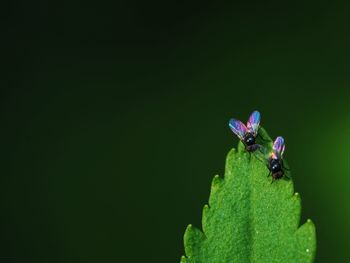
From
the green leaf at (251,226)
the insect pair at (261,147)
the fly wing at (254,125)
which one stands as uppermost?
the fly wing at (254,125)

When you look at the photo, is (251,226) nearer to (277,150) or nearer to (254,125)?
(277,150)

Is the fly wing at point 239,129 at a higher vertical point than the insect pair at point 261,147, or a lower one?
higher

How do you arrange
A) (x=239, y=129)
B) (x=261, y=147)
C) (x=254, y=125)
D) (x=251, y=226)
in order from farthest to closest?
(x=239, y=129), (x=254, y=125), (x=261, y=147), (x=251, y=226)

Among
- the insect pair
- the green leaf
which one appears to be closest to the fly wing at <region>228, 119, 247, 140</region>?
the insect pair

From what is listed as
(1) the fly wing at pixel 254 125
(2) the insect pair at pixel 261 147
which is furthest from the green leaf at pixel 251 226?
(1) the fly wing at pixel 254 125

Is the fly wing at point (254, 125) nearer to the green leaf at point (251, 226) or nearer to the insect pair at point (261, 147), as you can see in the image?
the insect pair at point (261, 147)

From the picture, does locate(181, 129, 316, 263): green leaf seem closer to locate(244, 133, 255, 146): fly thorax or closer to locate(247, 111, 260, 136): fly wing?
locate(244, 133, 255, 146): fly thorax

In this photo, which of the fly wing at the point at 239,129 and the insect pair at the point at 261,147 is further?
the fly wing at the point at 239,129

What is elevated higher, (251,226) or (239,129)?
(239,129)

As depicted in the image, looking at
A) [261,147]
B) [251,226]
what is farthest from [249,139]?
[251,226]

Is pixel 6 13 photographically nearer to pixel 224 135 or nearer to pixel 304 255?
pixel 224 135
